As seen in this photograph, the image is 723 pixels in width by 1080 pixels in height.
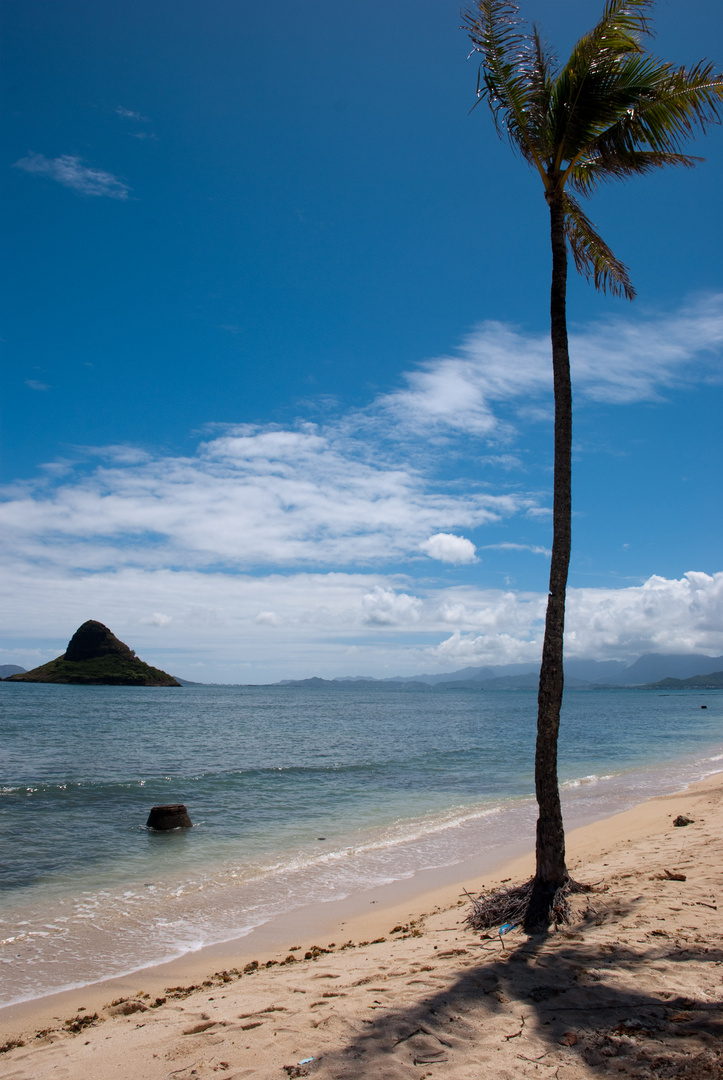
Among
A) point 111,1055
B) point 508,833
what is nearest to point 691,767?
point 508,833

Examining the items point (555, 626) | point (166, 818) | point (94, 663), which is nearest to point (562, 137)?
point (555, 626)

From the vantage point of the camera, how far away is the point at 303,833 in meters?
14.9

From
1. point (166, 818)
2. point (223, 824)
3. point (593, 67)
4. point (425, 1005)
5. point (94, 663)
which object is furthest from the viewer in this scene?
point (94, 663)

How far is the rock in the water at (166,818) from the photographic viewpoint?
14.6 meters

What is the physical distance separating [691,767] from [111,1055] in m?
27.8

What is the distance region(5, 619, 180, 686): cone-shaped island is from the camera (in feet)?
463

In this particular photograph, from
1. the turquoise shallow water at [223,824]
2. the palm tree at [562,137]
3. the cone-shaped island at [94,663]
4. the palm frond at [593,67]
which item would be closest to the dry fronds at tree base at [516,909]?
the palm tree at [562,137]

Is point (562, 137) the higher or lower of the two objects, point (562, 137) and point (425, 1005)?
the higher

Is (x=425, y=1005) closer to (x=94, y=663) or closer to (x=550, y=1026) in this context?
(x=550, y=1026)

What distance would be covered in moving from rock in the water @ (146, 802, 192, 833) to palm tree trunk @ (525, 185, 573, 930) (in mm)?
10385

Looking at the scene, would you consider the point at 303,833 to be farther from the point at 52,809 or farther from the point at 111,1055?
the point at 111,1055

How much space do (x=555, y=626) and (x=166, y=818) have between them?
11577 mm

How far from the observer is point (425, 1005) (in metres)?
4.86

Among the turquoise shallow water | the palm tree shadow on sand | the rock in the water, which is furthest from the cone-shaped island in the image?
the palm tree shadow on sand
